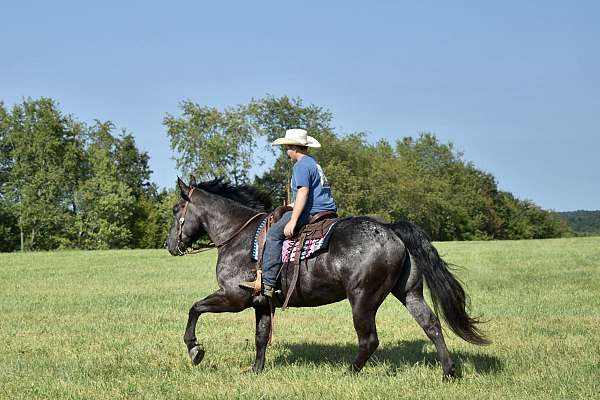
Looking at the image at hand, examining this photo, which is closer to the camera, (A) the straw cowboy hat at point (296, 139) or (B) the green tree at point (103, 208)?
(A) the straw cowboy hat at point (296, 139)

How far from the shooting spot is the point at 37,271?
29.5 meters

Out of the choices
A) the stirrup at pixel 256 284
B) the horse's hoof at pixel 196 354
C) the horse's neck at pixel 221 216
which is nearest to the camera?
Answer: the stirrup at pixel 256 284

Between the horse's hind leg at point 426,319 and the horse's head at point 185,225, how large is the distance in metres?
2.96

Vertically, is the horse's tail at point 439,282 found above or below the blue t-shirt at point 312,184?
below

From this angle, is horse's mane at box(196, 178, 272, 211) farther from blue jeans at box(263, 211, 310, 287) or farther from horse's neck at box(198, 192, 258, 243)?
blue jeans at box(263, 211, 310, 287)

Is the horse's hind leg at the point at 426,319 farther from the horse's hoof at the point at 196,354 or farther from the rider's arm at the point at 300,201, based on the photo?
the horse's hoof at the point at 196,354

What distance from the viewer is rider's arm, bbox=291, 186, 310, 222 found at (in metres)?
8.80

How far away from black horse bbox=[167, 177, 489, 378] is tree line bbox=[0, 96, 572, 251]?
55.5 meters

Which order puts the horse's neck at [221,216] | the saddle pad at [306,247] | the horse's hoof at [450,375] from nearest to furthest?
1. the horse's hoof at [450,375]
2. the saddle pad at [306,247]
3. the horse's neck at [221,216]

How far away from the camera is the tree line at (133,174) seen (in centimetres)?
7144

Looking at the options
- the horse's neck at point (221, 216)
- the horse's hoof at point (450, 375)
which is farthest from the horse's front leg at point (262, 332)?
the horse's hoof at point (450, 375)

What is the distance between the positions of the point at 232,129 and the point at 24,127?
20752 mm

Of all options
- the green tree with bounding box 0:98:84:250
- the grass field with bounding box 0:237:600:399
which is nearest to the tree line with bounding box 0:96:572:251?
→ the green tree with bounding box 0:98:84:250

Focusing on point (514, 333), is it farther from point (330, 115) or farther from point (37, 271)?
point (330, 115)
